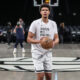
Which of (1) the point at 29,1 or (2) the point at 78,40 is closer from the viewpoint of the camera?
(2) the point at 78,40

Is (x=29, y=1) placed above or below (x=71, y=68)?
above

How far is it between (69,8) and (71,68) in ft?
88.5

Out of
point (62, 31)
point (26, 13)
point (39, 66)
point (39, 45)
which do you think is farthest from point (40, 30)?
point (26, 13)

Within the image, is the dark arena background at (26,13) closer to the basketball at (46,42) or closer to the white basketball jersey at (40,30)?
the white basketball jersey at (40,30)

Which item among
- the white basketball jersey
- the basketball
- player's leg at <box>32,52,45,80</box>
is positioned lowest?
player's leg at <box>32,52,45,80</box>

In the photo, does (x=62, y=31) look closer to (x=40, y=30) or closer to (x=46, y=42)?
(x=40, y=30)

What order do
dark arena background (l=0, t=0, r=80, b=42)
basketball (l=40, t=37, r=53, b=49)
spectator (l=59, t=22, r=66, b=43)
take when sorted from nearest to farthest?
basketball (l=40, t=37, r=53, b=49) < spectator (l=59, t=22, r=66, b=43) < dark arena background (l=0, t=0, r=80, b=42)

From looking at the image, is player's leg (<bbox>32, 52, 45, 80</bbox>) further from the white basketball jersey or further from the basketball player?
the white basketball jersey

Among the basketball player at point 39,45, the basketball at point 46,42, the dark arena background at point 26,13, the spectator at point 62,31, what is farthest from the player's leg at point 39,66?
the dark arena background at point 26,13

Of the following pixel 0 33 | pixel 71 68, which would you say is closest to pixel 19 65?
pixel 71 68

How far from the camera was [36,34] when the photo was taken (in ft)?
21.3

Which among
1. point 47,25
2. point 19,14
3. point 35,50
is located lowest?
point 35,50

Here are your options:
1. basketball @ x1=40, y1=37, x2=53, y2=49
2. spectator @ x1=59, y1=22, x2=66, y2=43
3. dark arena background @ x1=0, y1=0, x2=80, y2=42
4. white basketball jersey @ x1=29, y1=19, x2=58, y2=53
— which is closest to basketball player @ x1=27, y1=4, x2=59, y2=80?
white basketball jersey @ x1=29, y1=19, x2=58, y2=53

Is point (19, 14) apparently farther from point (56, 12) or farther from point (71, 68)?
point (71, 68)
